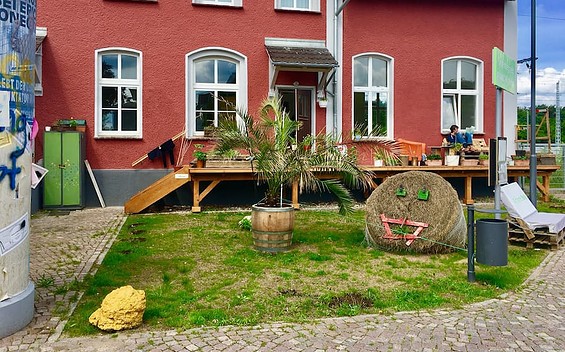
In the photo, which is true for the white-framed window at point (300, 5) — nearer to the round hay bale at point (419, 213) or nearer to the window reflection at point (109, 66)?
the window reflection at point (109, 66)

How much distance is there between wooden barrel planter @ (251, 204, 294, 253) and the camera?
297 inches

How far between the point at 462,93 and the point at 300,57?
556 cm

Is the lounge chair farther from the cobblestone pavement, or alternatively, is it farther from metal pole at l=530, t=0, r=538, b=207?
the cobblestone pavement

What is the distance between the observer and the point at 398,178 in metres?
8.18

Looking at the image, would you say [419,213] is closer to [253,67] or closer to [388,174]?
[388,174]

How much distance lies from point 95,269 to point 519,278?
5575mm

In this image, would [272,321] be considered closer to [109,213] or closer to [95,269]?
[95,269]

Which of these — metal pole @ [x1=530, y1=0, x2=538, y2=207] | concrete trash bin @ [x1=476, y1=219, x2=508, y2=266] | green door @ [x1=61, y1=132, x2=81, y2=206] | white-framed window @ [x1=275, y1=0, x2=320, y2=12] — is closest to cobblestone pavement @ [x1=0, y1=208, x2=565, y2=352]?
concrete trash bin @ [x1=476, y1=219, x2=508, y2=266]

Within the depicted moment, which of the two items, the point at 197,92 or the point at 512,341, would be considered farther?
the point at 197,92

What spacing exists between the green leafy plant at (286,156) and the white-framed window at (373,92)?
6.75 m

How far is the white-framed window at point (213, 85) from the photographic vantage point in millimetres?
13602

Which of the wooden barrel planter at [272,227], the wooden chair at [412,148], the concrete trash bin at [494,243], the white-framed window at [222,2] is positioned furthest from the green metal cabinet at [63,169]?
the concrete trash bin at [494,243]

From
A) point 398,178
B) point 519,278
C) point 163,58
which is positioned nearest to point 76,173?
point 163,58

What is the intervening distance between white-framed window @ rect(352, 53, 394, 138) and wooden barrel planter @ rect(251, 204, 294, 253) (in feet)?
24.9
